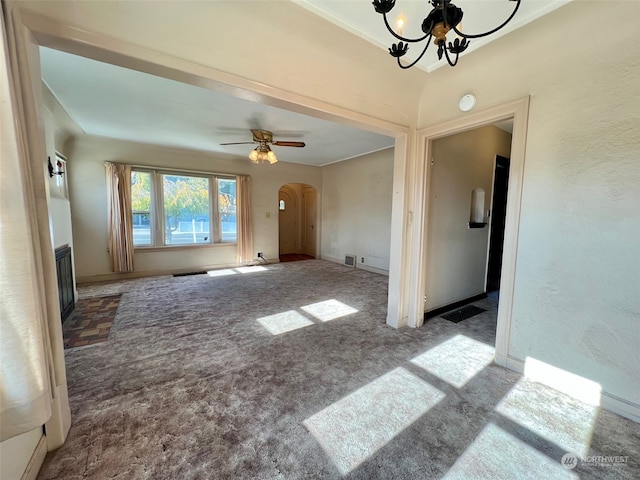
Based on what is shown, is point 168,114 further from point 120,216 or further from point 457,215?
point 457,215

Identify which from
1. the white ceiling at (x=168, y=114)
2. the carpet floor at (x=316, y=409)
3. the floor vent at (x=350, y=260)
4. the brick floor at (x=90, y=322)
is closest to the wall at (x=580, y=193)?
the carpet floor at (x=316, y=409)

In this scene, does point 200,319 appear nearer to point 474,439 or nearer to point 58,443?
point 58,443

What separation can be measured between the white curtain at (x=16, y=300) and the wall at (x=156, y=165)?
15.2 feet

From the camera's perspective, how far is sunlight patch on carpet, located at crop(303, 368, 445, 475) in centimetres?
139

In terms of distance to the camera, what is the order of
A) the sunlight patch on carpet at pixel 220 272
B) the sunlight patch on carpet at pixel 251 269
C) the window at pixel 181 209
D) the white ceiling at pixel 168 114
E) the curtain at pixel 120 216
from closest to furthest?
the white ceiling at pixel 168 114, the curtain at pixel 120 216, the window at pixel 181 209, the sunlight patch on carpet at pixel 220 272, the sunlight patch on carpet at pixel 251 269

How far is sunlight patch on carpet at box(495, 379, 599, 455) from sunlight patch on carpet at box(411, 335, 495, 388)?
0.29 metres

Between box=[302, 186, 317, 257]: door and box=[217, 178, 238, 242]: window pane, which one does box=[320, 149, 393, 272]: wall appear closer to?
box=[302, 186, 317, 257]: door

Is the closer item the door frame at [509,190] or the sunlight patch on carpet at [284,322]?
the door frame at [509,190]

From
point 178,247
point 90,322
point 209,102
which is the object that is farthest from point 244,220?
point 90,322

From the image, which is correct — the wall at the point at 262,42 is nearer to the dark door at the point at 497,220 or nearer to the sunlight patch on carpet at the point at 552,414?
the dark door at the point at 497,220

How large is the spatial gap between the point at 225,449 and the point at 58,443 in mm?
938

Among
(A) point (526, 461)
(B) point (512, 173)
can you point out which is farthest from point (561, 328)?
(B) point (512, 173)

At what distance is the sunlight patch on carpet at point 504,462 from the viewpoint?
1258 mm

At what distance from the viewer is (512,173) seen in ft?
6.83
